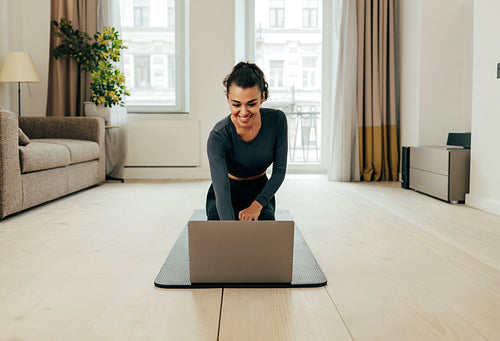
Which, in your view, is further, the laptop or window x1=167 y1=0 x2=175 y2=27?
window x1=167 y1=0 x2=175 y2=27

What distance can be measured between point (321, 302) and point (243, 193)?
711mm

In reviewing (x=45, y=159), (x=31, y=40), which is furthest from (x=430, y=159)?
(x=31, y=40)

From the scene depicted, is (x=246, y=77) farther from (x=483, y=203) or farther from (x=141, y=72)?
(x=141, y=72)

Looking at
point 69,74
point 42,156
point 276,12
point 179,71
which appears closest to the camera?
point 42,156

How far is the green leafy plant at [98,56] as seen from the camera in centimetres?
434

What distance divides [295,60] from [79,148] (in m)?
2.68

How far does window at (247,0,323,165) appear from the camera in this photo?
205 inches

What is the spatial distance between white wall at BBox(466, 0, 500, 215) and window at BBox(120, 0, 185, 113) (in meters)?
2.97

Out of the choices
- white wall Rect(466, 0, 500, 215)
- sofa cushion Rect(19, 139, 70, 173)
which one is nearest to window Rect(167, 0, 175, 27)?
sofa cushion Rect(19, 139, 70, 173)

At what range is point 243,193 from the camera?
79.1 inches

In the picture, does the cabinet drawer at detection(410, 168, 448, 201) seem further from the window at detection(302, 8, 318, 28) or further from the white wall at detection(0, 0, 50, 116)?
the white wall at detection(0, 0, 50, 116)

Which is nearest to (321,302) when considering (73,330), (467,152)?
(73,330)

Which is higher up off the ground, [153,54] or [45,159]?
[153,54]

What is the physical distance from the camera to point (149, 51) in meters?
5.05
